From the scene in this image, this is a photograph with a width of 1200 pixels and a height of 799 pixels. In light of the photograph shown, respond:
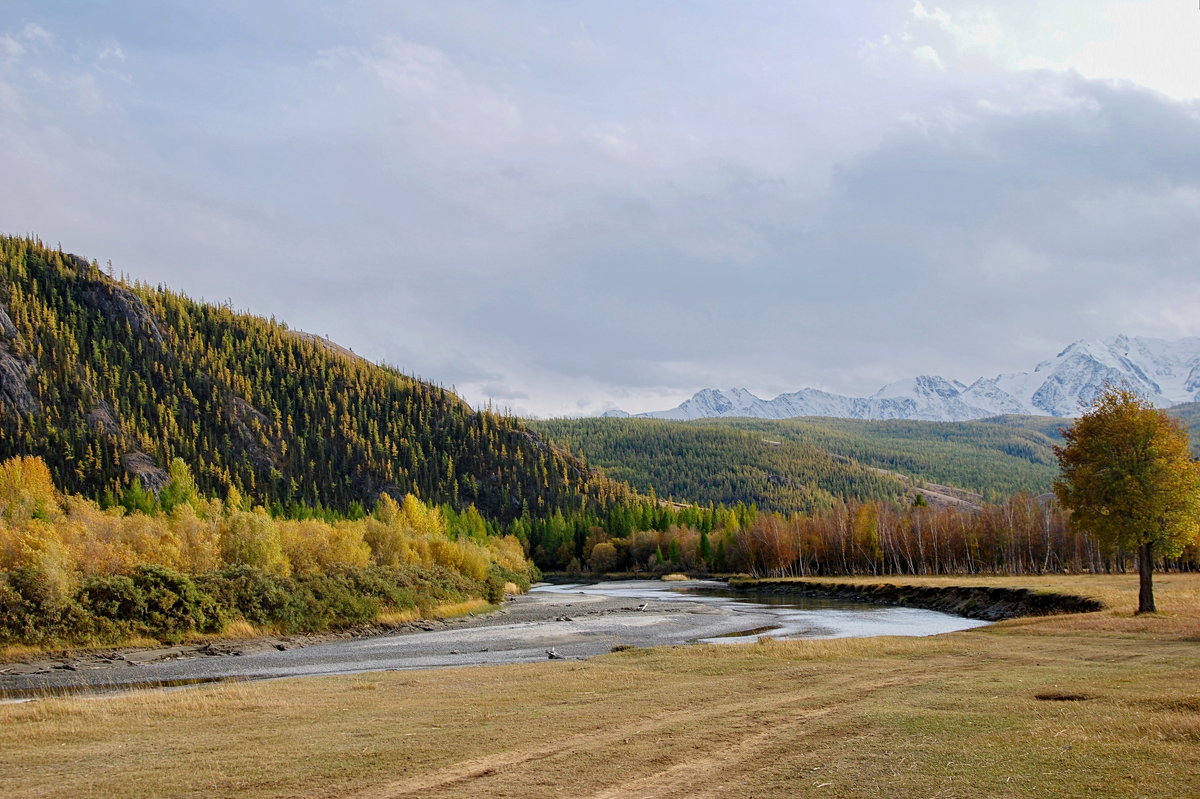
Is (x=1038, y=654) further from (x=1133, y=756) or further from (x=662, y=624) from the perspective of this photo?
(x=662, y=624)

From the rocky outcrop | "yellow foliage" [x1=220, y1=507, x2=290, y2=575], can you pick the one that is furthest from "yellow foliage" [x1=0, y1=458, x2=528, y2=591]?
the rocky outcrop

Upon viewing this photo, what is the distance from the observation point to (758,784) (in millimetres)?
15625

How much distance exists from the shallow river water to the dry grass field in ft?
46.6

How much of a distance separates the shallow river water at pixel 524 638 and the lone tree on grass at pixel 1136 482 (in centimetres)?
1481

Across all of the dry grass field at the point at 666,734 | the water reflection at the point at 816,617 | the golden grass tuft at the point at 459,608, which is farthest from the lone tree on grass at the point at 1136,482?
the golden grass tuft at the point at 459,608

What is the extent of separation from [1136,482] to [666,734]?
148 ft

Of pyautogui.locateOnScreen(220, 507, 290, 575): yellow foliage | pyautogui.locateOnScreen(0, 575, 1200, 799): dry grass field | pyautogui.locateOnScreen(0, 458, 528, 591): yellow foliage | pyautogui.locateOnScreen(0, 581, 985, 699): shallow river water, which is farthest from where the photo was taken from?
pyautogui.locateOnScreen(220, 507, 290, 575): yellow foliage

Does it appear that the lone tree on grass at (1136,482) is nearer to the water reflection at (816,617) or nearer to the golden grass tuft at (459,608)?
the water reflection at (816,617)

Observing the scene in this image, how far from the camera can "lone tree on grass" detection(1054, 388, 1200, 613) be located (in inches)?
2068

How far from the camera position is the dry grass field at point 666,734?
15859mm

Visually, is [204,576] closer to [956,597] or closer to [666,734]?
[666,734]

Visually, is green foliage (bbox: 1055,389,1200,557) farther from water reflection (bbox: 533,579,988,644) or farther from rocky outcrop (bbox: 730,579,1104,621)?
water reflection (bbox: 533,579,988,644)

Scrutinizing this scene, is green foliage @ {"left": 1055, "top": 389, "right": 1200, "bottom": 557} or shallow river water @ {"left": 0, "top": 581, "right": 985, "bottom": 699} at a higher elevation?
green foliage @ {"left": 1055, "top": 389, "right": 1200, "bottom": 557}

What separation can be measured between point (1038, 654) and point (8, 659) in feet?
192
